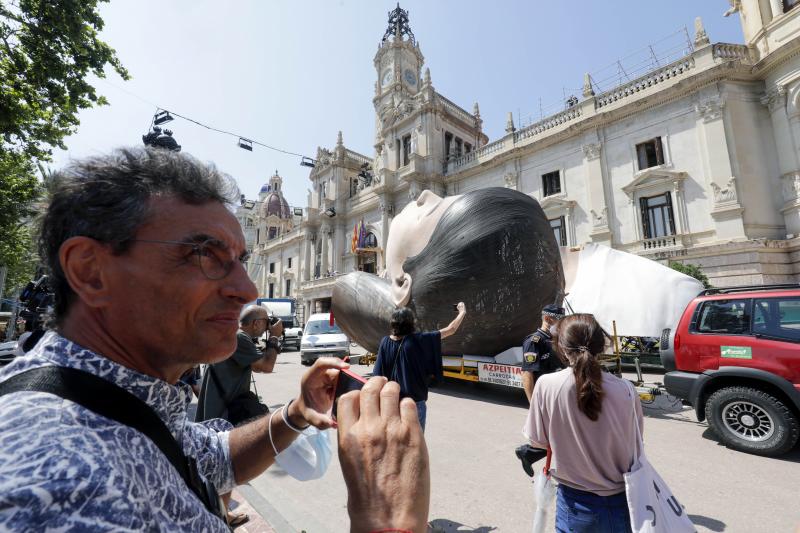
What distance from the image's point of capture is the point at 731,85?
15547mm

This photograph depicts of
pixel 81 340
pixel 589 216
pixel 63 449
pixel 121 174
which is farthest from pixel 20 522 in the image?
pixel 589 216

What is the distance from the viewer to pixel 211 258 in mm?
1057

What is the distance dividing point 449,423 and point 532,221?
3673 mm

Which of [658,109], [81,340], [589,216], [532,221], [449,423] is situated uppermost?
[658,109]

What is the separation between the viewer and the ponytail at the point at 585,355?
2.02 meters

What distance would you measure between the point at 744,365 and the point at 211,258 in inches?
240

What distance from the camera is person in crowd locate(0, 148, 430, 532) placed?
0.60 metres

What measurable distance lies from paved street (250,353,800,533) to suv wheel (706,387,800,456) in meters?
0.16

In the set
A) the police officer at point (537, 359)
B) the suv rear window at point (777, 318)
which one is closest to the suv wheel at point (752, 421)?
the suv rear window at point (777, 318)

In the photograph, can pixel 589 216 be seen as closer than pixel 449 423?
No

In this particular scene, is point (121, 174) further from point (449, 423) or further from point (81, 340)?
point (449, 423)

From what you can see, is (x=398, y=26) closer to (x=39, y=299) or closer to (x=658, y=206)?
(x=658, y=206)

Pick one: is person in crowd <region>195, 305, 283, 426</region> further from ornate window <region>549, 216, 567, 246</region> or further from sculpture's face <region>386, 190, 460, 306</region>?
ornate window <region>549, 216, 567, 246</region>

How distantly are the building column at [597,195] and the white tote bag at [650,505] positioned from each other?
18.4 meters
